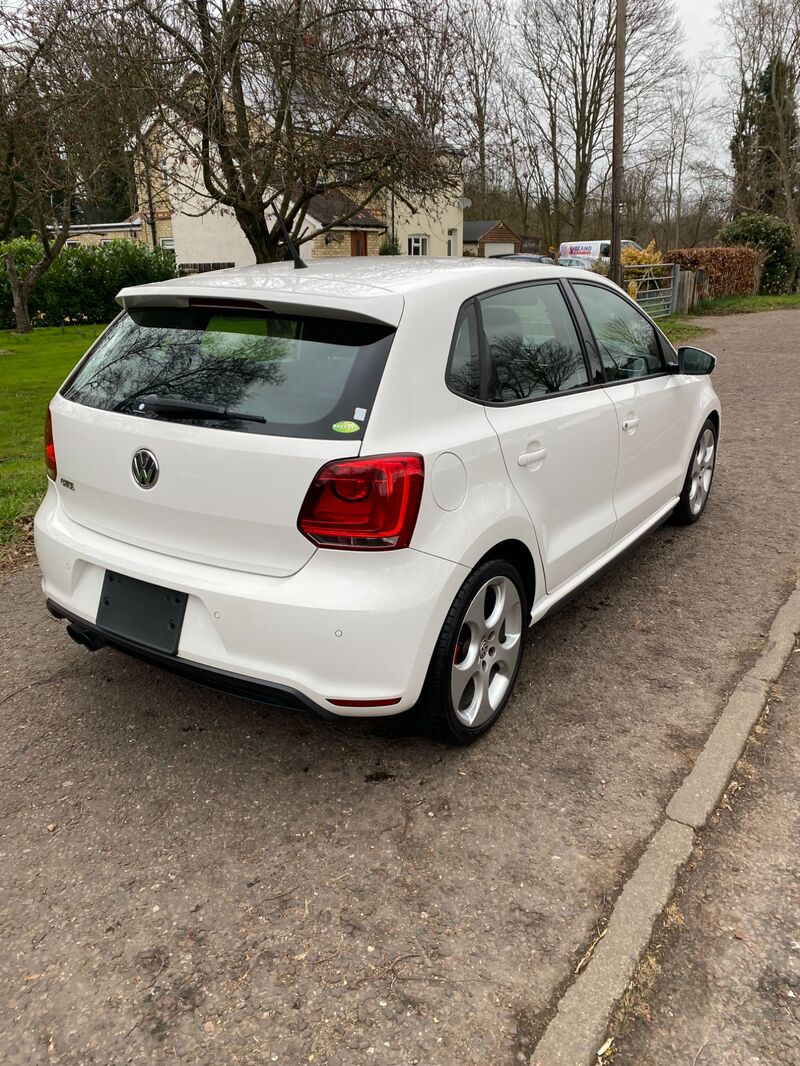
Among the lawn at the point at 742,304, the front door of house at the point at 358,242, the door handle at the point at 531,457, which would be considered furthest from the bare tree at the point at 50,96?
the front door of house at the point at 358,242

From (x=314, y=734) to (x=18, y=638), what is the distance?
174cm

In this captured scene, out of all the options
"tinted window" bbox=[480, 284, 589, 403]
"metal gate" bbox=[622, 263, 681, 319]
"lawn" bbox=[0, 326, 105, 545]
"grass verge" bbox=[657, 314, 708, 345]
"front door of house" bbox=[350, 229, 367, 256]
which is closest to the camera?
"tinted window" bbox=[480, 284, 589, 403]

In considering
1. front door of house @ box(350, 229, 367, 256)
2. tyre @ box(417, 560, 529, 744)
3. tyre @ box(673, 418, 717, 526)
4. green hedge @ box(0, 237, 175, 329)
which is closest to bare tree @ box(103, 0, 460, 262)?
tyre @ box(673, 418, 717, 526)

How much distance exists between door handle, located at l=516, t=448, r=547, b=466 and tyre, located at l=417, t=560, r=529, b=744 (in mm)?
389

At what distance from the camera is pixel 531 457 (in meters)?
3.08

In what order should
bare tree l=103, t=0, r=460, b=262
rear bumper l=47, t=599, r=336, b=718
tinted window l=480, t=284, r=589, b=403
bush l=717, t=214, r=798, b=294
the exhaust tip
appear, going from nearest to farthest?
rear bumper l=47, t=599, r=336, b=718 < the exhaust tip < tinted window l=480, t=284, r=589, b=403 < bare tree l=103, t=0, r=460, b=262 < bush l=717, t=214, r=798, b=294

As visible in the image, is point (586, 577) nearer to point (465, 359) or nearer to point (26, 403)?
point (465, 359)

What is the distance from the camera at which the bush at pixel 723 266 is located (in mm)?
23156

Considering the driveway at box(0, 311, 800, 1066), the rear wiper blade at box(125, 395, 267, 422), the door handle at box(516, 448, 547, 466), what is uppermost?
the rear wiper blade at box(125, 395, 267, 422)

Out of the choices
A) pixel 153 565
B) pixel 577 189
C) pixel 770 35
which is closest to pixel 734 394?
pixel 153 565

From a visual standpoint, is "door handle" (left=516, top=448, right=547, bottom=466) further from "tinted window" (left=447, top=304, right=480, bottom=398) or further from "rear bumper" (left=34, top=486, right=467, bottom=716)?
"rear bumper" (left=34, top=486, right=467, bottom=716)

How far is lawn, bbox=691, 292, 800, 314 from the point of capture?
22766 millimetres

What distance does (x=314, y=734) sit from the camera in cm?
313

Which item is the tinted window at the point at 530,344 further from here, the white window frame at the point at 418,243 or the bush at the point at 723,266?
the white window frame at the point at 418,243
